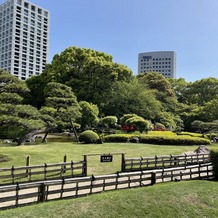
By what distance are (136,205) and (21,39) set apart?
386ft

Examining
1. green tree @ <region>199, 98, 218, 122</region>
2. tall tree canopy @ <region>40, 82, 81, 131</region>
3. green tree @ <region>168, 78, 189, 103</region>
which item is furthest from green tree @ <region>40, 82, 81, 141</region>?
green tree @ <region>168, 78, 189, 103</region>

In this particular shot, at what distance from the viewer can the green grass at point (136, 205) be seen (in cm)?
727

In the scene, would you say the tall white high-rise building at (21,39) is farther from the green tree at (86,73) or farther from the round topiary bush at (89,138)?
the round topiary bush at (89,138)

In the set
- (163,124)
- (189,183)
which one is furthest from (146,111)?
(189,183)

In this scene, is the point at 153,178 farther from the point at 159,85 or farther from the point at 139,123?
the point at 159,85

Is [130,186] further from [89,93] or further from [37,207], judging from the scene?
[89,93]

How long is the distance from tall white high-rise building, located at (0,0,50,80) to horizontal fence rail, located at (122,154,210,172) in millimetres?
101704

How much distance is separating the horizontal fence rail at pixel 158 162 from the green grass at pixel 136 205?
4.27 m

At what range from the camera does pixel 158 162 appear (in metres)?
14.7

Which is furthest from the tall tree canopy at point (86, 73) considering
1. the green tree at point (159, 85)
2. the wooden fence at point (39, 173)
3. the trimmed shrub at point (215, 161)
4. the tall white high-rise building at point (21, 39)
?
the tall white high-rise building at point (21, 39)

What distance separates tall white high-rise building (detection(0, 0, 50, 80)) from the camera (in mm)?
111000

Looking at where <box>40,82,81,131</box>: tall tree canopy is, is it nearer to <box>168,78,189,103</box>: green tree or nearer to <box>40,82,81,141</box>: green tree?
<box>40,82,81,141</box>: green tree

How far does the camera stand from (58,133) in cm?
3612

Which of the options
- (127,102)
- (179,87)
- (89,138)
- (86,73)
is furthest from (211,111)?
(89,138)
